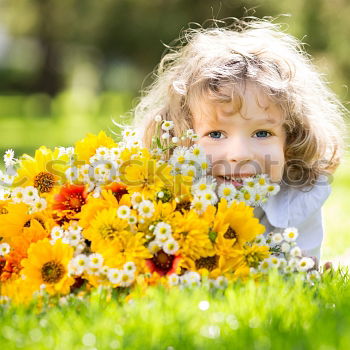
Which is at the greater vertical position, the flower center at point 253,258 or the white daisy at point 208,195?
the white daisy at point 208,195

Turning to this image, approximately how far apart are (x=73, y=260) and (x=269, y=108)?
144 cm

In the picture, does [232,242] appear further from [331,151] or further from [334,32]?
[334,32]

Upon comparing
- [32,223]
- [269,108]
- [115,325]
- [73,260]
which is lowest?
[115,325]

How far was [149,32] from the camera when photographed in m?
23.5

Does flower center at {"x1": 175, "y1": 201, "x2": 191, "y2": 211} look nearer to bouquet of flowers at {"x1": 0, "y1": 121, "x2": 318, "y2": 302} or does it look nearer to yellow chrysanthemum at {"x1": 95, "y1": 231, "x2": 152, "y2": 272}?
bouquet of flowers at {"x1": 0, "y1": 121, "x2": 318, "y2": 302}

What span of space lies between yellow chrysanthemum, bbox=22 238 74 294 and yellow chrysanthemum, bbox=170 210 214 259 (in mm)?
445

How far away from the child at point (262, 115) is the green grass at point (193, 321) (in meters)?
1.03

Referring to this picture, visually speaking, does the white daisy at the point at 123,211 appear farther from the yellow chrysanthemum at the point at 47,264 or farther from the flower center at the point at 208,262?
the flower center at the point at 208,262

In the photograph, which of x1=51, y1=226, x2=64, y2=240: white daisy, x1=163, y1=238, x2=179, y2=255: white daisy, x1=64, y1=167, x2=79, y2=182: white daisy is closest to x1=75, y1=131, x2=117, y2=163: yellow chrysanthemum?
x1=64, y1=167, x2=79, y2=182: white daisy

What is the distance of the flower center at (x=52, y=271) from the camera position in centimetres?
283

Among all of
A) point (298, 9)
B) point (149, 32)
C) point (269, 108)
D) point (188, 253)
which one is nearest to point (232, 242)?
point (188, 253)

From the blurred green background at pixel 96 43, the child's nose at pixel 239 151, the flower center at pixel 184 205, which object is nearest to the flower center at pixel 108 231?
the flower center at pixel 184 205

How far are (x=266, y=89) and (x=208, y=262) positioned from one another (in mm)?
1144

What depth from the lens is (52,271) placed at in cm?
285
